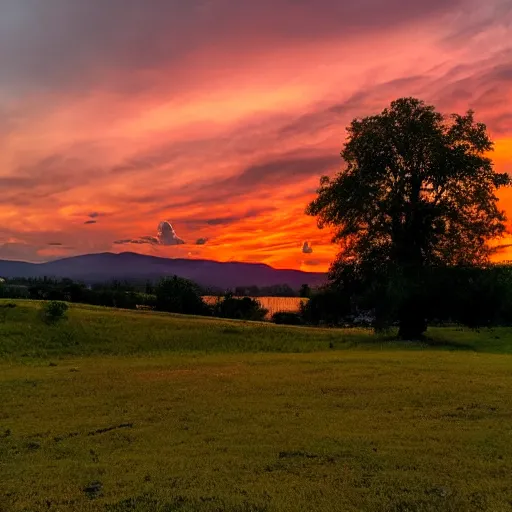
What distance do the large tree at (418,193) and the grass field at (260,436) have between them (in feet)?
49.0

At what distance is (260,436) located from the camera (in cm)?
1166

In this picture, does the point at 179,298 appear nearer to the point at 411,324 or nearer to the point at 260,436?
the point at 411,324

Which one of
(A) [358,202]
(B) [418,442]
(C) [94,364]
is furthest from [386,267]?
(B) [418,442]

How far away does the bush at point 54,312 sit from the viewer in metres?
37.3

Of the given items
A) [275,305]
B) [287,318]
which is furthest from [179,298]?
[275,305]

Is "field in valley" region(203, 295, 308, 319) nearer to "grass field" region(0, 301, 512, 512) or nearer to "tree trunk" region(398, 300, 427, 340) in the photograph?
"tree trunk" region(398, 300, 427, 340)

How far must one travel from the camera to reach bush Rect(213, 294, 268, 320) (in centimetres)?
8581

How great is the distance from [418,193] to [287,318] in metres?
42.7

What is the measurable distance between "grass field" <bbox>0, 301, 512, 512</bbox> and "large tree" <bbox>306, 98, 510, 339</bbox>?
589 inches

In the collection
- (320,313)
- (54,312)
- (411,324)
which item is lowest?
(320,313)

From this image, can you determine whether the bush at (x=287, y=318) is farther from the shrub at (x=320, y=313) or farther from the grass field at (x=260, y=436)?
the grass field at (x=260, y=436)

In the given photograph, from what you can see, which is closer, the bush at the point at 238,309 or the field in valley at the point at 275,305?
the bush at the point at 238,309

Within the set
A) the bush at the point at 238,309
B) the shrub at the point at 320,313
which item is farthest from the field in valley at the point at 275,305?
the shrub at the point at 320,313

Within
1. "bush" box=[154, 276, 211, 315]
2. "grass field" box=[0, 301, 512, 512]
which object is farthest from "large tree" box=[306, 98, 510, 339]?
"bush" box=[154, 276, 211, 315]
